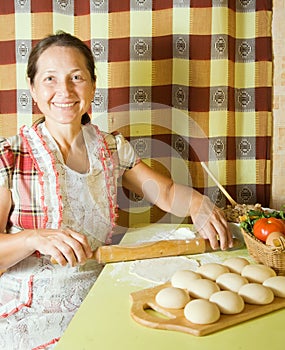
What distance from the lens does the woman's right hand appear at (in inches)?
54.6

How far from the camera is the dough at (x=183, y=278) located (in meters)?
1.29

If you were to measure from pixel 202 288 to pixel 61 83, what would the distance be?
0.79 m

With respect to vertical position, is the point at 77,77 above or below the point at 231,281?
above

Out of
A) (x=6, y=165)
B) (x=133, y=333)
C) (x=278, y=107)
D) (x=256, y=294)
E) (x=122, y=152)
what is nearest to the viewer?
(x=133, y=333)

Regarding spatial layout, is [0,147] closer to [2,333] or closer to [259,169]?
[2,333]

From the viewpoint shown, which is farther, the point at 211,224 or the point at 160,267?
the point at 211,224

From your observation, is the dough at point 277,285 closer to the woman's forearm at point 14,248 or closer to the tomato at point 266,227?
the tomato at point 266,227

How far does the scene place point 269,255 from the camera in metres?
1.41

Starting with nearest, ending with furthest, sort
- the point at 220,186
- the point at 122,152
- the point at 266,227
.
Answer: the point at 266,227, the point at 122,152, the point at 220,186

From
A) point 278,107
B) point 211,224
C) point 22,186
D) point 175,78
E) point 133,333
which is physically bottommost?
point 133,333

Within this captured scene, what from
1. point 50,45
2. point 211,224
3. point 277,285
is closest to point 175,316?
point 277,285

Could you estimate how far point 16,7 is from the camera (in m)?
2.13

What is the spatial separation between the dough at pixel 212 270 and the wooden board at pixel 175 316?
136 mm

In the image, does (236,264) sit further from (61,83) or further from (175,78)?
(175,78)
